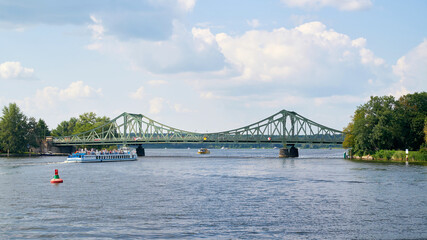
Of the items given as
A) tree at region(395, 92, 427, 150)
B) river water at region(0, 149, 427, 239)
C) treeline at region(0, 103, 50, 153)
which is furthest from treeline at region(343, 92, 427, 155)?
treeline at region(0, 103, 50, 153)

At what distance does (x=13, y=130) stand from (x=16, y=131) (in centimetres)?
103

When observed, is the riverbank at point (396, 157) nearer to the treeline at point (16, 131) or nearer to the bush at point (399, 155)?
the bush at point (399, 155)

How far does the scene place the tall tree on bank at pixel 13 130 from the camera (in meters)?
172

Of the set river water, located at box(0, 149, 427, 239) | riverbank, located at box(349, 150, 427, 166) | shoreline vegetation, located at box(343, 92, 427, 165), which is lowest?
river water, located at box(0, 149, 427, 239)

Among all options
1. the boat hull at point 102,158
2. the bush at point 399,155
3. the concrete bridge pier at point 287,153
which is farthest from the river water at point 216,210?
the concrete bridge pier at point 287,153

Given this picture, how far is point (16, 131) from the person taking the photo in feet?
569

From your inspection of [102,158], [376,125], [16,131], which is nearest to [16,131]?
[16,131]

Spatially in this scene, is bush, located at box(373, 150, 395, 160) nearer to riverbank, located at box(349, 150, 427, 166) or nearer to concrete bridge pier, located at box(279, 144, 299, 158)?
riverbank, located at box(349, 150, 427, 166)

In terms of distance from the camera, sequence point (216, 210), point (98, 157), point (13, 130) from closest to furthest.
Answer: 1. point (216, 210)
2. point (98, 157)
3. point (13, 130)

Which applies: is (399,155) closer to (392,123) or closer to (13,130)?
(392,123)

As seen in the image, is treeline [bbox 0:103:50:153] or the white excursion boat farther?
treeline [bbox 0:103:50:153]

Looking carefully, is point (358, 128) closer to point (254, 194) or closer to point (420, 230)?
point (254, 194)

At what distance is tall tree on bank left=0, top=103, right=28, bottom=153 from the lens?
172 meters

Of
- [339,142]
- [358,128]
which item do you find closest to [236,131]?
[339,142]
